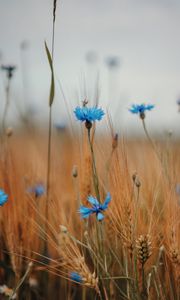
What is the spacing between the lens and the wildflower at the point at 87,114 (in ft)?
3.31

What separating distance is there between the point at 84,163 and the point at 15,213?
0.32 meters

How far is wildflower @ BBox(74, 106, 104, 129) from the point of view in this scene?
1009mm

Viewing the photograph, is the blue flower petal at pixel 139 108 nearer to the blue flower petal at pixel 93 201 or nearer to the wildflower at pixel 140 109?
the wildflower at pixel 140 109

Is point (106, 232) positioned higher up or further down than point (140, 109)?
further down

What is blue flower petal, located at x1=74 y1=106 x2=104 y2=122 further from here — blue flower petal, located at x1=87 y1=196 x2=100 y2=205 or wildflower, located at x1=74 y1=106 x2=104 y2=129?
blue flower petal, located at x1=87 y1=196 x2=100 y2=205

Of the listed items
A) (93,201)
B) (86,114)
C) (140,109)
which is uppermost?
(140,109)

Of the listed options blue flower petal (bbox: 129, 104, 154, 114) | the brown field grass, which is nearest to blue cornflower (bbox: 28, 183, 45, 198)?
the brown field grass

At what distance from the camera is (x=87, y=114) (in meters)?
1.01

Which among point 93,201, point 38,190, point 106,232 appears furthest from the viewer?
point 38,190

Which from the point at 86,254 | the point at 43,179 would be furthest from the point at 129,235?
the point at 43,179

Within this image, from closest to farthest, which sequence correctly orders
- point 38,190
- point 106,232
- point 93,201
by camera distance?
1. point 93,201
2. point 106,232
3. point 38,190

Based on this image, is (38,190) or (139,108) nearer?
(139,108)

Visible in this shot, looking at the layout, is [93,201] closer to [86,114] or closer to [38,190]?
[86,114]

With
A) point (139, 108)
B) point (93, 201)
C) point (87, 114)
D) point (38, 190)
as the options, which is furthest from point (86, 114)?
point (38, 190)
